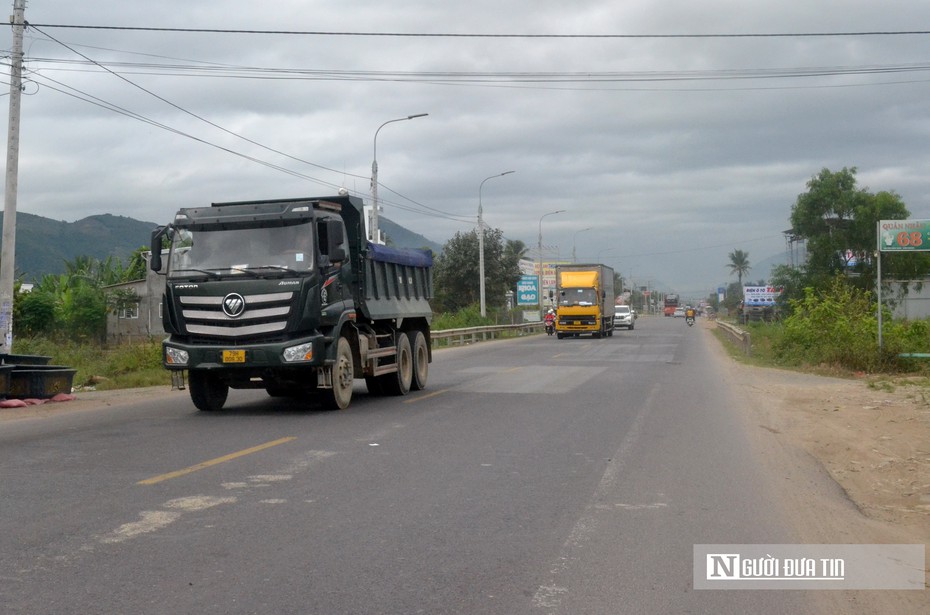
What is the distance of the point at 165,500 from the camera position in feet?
24.4

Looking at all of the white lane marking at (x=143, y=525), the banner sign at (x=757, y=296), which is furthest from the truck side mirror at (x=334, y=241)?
the banner sign at (x=757, y=296)

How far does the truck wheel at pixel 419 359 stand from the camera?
1806 centimetres

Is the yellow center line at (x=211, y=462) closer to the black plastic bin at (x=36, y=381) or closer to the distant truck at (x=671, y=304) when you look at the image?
the black plastic bin at (x=36, y=381)

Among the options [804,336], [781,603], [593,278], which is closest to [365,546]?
[781,603]

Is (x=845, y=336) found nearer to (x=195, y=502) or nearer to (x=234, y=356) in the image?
(x=234, y=356)

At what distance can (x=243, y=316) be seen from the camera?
513 inches

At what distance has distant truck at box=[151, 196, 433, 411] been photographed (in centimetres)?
1297

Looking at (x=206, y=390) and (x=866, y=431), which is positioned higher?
(x=206, y=390)

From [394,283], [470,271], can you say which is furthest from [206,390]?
[470,271]

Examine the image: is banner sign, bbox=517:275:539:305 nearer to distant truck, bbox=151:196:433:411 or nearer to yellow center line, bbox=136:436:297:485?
distant truck, bbox=151:196:433:411

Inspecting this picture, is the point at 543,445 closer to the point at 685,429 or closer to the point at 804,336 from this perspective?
the point at 685,429

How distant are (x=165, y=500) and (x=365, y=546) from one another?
2.17 metres

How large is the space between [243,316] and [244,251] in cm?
97

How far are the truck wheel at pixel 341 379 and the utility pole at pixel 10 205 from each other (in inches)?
286
